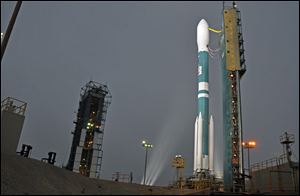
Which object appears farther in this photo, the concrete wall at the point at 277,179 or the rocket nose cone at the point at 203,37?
the rocket nose cone at the point at 203,37

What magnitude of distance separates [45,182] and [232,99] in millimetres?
20547

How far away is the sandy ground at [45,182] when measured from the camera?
19016mm

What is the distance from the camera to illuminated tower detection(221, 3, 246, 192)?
29.7 meters

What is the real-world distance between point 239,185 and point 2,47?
76.8 feet

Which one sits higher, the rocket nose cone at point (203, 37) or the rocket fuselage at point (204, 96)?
the rocket nose cone at point (203, 37)

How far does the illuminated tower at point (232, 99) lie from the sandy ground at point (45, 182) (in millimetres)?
7878

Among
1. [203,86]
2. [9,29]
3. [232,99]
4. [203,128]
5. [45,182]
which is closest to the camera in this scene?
[9,29]

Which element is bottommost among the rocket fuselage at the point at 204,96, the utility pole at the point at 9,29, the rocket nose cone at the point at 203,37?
the utility pole at the point at 9,29

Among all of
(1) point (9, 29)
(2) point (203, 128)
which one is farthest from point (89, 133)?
(1) point (9, 29)

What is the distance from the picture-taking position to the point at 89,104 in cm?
4797

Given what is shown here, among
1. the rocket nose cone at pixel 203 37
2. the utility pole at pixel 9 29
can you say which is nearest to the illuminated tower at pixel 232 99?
the rocket nose cone at pixel 203 37

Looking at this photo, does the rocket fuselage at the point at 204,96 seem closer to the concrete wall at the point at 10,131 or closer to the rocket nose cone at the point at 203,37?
the rocket nose cone at the point at 203,37

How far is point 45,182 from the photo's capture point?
20812 mm

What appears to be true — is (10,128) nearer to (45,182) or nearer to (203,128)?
(45,182)
